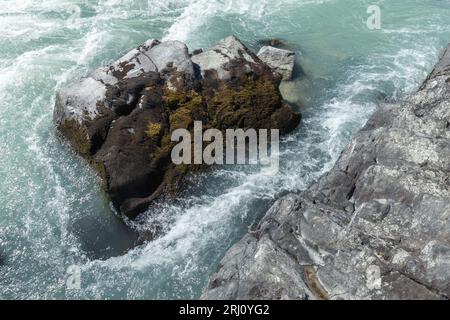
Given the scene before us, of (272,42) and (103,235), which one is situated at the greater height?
(272,42)

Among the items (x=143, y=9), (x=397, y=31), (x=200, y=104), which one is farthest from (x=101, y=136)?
(x=397, y=31)

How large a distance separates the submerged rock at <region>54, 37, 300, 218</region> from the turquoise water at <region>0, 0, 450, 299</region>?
924mm

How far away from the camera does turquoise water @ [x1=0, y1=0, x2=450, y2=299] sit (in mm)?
13617

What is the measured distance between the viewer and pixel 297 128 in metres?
17.5

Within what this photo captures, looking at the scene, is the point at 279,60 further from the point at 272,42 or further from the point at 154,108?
the point at 154,108

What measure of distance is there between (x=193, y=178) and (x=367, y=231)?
6320 millimetres

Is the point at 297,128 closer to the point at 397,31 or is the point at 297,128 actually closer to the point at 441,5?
the point at 397,31

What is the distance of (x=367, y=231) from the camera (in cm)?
1110
